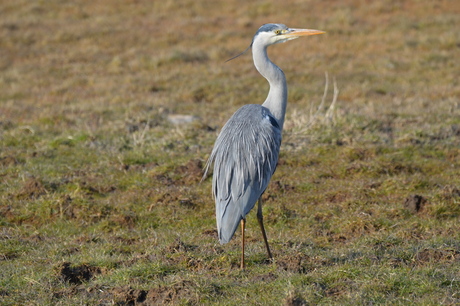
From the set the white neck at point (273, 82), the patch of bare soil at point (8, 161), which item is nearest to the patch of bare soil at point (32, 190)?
the patch of bare soil at point (8, 161)

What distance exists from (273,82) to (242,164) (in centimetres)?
110

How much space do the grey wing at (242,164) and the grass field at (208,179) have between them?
46 cm

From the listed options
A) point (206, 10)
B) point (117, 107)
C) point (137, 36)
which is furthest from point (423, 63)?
point (206, 10)

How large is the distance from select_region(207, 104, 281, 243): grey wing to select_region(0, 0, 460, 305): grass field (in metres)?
0.46

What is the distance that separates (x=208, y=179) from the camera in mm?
8281

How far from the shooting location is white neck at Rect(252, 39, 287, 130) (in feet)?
20.2

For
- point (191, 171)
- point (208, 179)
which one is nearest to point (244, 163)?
point (208, 179)

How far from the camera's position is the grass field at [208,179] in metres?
4.91

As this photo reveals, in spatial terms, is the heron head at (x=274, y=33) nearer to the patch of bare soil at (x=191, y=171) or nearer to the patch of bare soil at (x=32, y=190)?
the patch of bare soil at (x=191, y=171)

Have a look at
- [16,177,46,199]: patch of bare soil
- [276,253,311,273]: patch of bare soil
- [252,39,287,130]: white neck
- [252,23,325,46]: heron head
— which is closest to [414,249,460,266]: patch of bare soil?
[276,253,311,273]: patch of bare soil

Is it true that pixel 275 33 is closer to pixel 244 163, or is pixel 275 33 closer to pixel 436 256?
pixel 244 163

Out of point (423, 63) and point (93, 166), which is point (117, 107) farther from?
point (423, 63)

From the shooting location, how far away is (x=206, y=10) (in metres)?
24.7

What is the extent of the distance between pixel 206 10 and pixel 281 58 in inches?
319
